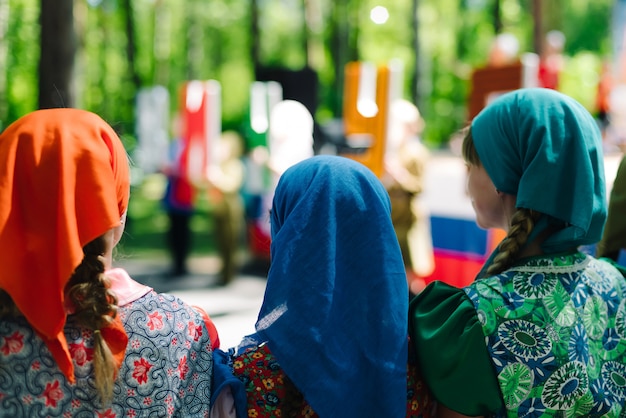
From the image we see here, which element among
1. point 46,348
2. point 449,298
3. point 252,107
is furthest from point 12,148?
point 252,107

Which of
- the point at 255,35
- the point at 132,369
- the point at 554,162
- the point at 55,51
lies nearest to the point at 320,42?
the point at 255,35

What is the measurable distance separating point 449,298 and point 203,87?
8.41m

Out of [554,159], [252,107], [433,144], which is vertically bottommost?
[433,144]

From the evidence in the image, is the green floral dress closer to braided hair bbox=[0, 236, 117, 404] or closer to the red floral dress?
the red floral dress

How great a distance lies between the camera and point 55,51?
5.57m

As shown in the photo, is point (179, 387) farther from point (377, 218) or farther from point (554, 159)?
point (554, 159)

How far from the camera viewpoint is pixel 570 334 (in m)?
1.91

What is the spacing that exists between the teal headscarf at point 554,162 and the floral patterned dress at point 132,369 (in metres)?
0.91

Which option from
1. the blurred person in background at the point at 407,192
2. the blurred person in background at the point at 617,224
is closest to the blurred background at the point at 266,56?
the blurred person in background at the point at 407,192

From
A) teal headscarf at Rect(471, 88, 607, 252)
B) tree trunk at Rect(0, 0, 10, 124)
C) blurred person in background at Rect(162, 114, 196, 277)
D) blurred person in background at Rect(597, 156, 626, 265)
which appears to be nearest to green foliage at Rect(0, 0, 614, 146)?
tree trunk at Rect(0, 0, 10, 124)

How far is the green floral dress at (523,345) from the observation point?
1.85 meters

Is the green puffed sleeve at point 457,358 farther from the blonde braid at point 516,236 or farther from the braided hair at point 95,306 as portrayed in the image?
the braided hair at point 95,306

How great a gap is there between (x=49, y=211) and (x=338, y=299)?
69cm

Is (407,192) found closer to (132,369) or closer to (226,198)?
(226,198)
